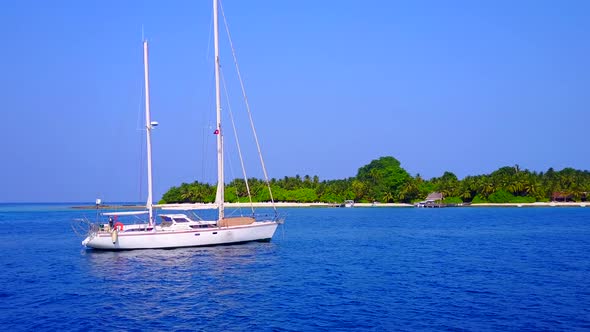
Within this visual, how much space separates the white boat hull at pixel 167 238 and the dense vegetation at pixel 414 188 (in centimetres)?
9608

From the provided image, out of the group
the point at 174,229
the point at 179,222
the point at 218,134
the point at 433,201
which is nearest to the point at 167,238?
the point at 174,229

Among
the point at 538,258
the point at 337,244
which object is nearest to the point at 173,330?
the point at 538,258

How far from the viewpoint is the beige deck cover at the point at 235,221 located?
1713 inches

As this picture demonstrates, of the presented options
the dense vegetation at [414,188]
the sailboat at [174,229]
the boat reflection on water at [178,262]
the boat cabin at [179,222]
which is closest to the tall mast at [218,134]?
the sailboat at [174,229]

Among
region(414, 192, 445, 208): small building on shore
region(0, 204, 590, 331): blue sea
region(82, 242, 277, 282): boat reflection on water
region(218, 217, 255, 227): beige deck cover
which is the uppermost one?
region(414, 192, 445, 208): small building on shore

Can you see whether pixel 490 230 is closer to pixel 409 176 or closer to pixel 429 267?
pixel 429 267

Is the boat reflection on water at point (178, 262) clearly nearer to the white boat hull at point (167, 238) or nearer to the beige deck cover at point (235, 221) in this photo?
the white boat hull at point (167, 238)

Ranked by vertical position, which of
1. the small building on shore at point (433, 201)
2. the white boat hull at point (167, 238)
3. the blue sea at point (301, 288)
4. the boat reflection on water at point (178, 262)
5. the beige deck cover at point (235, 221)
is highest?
the small building on shore at point (433, 201)

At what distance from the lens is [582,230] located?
207ft

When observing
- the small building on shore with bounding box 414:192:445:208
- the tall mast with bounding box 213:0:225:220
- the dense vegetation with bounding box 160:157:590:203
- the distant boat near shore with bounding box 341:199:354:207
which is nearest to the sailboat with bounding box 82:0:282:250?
the tall mast with bounding box 213:0:225:220

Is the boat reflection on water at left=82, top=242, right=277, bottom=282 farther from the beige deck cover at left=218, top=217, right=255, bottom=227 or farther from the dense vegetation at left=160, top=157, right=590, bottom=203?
the dense vegetation at left=160, top=157, right=590, bottom=203

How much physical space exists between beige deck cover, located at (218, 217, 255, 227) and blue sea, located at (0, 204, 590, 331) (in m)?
1.89

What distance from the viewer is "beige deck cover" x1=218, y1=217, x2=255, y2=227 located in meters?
43.5

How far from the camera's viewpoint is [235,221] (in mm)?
44188
